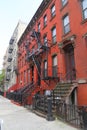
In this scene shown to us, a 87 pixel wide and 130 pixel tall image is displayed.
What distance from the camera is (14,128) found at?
797cm

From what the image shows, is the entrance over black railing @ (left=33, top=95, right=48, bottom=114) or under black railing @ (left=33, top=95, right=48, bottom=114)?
over

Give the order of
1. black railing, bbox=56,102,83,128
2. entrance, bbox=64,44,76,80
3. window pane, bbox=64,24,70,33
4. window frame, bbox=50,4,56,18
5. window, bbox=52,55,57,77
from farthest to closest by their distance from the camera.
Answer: window frame, bbox=50,4,56,18
window, bbox=52,55,57,77
window pane, bbox=64,24,70,33
entrance, bbox=64,44,76,80
black railing, bbox=56,102,83,128

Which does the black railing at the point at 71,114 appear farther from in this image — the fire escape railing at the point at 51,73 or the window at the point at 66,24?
the window at the point at 66,24

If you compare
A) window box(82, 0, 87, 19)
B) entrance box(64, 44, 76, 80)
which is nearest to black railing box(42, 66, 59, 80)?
entrance box(64, 44, 76, 80)

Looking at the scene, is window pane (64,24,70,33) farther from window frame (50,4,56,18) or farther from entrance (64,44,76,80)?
window frame (50,4,56,18)

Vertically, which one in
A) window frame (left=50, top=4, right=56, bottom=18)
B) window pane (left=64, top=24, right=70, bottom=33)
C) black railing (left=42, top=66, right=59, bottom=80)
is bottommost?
black railing (left=42, top=66, right=59, bottom=80)

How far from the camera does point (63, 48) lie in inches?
556

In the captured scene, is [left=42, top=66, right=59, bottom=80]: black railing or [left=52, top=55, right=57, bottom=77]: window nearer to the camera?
[left=42, top=66, right=59, bottom=80]: black railing

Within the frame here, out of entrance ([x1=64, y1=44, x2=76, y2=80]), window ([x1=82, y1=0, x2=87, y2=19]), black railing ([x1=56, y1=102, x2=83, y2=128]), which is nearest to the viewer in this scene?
black railing ([x1=56, y1=102, x2=83, y2=128])

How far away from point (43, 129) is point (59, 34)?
9.83 metres

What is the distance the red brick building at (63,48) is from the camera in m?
11.6

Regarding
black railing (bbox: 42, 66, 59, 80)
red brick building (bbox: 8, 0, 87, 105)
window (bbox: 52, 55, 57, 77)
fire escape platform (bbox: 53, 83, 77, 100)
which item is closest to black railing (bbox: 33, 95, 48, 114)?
fire escape platform (bbox: 53, 83, 77, 100)

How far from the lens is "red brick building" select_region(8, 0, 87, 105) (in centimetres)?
1162

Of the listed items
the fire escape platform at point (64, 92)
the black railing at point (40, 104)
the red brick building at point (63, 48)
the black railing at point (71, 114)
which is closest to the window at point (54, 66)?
the red brick building at point (63, 48)
